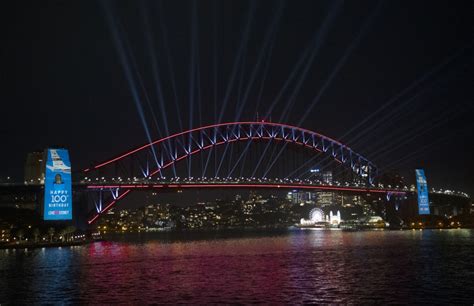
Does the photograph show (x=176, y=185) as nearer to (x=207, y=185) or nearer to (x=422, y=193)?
(x=207, y=185)

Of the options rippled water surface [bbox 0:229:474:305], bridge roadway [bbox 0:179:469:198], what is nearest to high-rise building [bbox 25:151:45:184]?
bridge roadway [bbox 0:179:469:198]

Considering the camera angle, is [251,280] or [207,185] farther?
[207,185]

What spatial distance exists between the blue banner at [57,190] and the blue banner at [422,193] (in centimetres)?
8804

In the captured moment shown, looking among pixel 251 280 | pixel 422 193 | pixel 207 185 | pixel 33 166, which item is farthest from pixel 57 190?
pixel 422 193

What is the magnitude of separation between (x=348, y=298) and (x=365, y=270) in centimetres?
1237

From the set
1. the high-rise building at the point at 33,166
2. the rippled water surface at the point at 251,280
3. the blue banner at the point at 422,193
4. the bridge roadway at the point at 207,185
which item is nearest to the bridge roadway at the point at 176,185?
the bridge roadway at the point at 207,185

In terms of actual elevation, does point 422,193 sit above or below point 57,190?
below

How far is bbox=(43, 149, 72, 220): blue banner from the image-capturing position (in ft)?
261

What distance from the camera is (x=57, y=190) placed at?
265 feet

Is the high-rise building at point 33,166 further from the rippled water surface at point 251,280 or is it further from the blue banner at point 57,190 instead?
the rippled water surface at point 251,280

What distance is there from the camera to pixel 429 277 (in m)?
35.2

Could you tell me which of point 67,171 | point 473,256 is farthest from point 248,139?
point 473,256

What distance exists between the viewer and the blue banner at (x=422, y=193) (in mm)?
139000

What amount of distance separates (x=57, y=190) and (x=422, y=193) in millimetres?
91982
